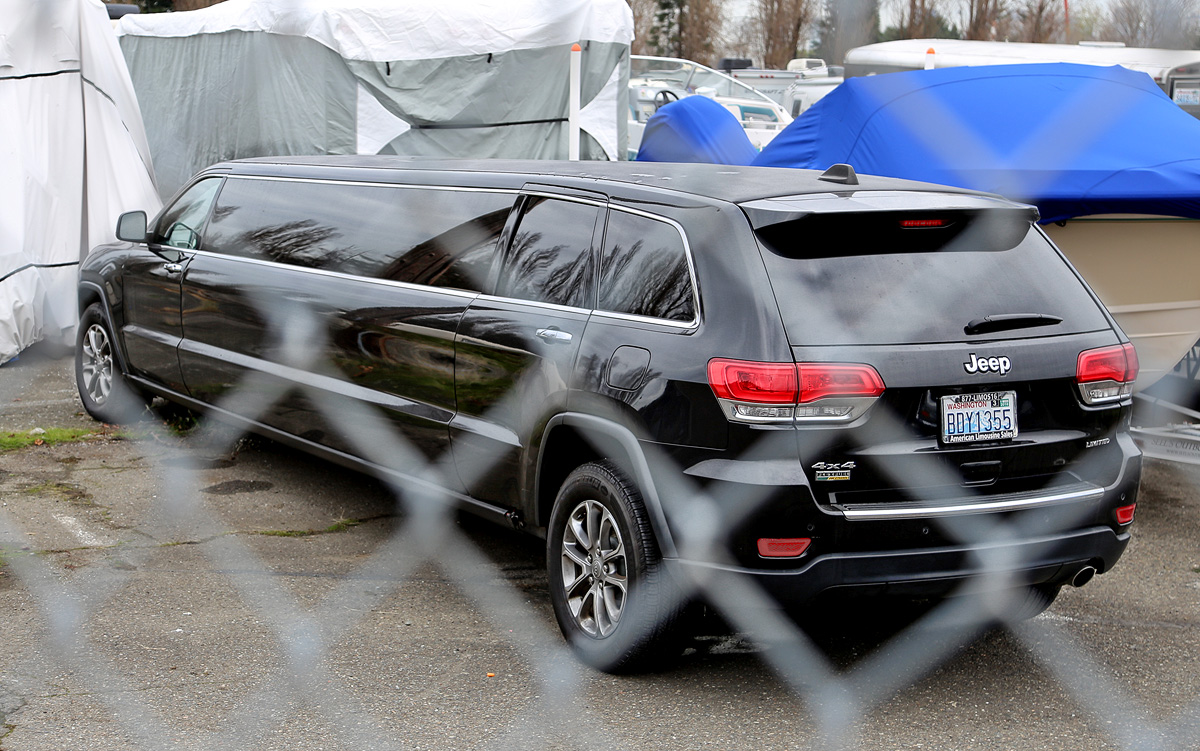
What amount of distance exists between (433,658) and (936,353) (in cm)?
169

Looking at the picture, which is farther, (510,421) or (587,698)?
(510,421)

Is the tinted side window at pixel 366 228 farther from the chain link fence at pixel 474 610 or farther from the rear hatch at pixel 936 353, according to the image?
the rear hatch at pixel 936 353

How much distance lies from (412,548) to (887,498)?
212 cm

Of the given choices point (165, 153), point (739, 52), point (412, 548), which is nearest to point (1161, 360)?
point (412, 548)

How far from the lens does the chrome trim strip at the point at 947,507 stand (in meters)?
3.04

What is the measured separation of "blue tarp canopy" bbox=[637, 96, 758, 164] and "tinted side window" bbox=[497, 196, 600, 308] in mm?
4726

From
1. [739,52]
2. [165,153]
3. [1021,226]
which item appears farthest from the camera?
[165,153]

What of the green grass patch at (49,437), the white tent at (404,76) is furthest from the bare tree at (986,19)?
the white tent at (404,76)

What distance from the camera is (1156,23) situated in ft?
4.36

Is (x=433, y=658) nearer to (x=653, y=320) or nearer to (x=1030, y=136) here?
(x=653, y=320)

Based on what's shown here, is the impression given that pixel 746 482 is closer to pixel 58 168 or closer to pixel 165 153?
pixel 58 168

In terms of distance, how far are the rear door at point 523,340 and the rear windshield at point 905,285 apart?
2.24 ft

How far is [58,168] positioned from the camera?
8.59 meters

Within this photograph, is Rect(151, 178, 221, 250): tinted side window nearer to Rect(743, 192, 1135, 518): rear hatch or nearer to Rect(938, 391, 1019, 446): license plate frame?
Rect(743, 192, 1135, 518): rear hatch
